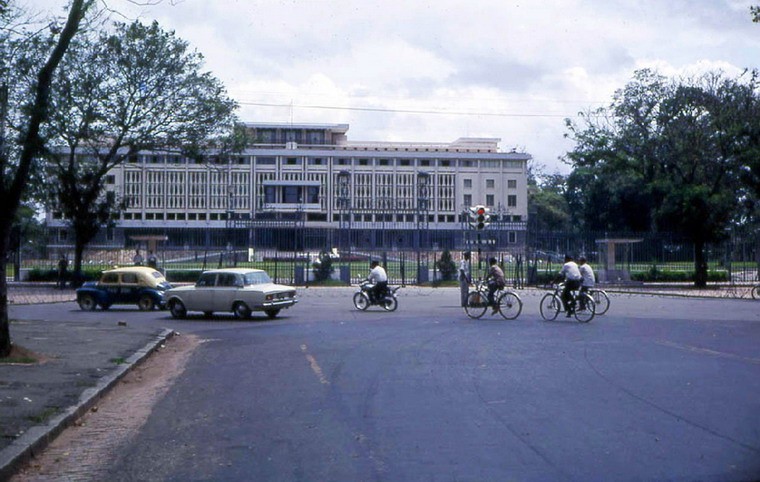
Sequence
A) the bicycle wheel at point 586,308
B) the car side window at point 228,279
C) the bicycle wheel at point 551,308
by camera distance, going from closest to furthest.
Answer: the bicycle wheel at point 586,308
the bicycle wheel at point 551,308
the car side window at point 228,279

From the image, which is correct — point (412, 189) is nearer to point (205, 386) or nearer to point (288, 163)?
point (288, 163)

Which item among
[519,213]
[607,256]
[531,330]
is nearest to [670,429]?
[531,330]

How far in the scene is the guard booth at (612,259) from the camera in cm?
4125

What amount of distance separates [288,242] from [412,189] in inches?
1078

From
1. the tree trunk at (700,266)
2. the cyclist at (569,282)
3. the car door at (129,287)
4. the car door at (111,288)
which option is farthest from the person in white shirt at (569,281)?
the tree trunk at (700,266)

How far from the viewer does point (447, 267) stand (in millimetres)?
43969

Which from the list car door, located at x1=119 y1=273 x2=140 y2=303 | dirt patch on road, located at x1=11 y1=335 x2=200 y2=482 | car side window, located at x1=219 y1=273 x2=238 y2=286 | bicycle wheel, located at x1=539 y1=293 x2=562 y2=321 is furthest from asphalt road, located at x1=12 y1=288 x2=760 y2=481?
car door, located at x1=119 y1=273 x2=140 y2=303

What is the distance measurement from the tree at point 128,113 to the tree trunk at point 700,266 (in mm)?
22091

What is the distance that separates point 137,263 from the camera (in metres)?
40.6

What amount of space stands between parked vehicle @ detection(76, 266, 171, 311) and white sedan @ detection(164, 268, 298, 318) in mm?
3305

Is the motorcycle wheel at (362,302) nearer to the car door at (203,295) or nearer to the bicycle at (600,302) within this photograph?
the car door at (203,295)

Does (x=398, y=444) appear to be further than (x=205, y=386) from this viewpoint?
No

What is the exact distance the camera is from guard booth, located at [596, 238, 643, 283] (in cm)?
4125

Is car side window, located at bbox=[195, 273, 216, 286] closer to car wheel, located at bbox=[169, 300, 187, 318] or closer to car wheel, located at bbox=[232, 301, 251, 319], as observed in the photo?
car wheel, located at bbox=[169, 300, 187, 318]
